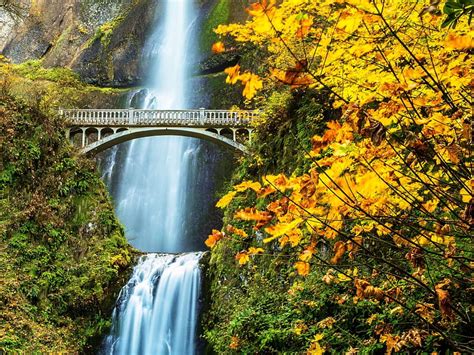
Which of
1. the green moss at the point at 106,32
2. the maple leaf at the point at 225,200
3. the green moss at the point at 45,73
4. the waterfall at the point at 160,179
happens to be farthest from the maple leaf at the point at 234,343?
the green moss at the point at 106,32

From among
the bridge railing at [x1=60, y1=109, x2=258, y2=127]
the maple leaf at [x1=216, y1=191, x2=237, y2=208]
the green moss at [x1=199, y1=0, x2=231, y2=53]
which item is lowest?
the maple leaf at [x1=216, y1=191, x2=237, y2=208]

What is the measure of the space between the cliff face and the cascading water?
170cm

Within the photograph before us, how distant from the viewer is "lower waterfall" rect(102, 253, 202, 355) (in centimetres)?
1212

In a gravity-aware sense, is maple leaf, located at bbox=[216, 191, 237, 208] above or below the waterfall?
below

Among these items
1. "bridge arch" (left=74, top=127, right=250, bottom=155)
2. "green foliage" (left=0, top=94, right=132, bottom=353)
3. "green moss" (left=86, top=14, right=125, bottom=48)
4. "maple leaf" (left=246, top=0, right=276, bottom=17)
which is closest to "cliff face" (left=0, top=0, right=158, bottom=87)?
"green moss" (left=86, top=14, right=125, bottom=48)

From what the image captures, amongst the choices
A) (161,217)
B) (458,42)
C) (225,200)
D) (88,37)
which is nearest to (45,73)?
(88,37)

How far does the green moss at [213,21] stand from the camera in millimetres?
27156

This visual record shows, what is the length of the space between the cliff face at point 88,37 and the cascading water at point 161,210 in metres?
1.70

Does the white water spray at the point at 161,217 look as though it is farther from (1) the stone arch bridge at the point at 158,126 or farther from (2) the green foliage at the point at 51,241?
(1) the stone arch bridge at the point at 158,126

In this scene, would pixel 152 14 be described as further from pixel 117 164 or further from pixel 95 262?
pixel 95 262

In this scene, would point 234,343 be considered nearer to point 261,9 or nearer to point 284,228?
point 284,228

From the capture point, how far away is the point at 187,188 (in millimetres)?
22750

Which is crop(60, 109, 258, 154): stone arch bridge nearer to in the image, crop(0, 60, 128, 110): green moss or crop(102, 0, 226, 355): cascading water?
crop(0, 60, 128, 110): green moss

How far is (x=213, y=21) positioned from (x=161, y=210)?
39.8 feet
